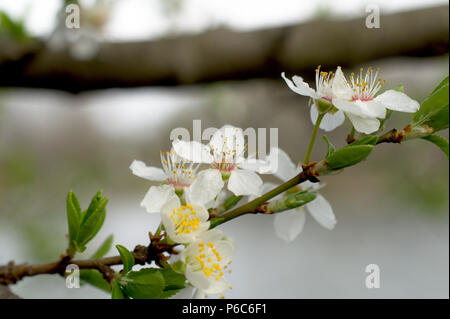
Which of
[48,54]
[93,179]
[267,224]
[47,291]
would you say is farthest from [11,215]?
[267,224]

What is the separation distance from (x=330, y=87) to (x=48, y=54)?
690 mm

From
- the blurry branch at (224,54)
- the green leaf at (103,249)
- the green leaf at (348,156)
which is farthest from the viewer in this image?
the blurry branch at (224,54)

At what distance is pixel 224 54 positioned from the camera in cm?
82

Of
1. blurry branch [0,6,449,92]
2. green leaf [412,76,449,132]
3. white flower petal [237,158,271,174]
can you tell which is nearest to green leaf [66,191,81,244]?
white flower petal [237,158,271,174]

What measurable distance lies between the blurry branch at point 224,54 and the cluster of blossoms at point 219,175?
1.68ft

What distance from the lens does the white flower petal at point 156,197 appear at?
246 mm

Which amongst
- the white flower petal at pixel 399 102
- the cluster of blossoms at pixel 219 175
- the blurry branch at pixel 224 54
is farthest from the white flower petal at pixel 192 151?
the blurry branch at pixel 224 54

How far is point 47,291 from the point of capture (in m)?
0.90

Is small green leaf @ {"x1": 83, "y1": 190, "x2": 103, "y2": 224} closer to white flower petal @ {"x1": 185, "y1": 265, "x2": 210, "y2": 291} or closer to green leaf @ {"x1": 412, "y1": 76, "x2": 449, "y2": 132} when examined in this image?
white flower petal @ {"x1": 185, "y1": 265, "x2": 210, "y2": 291}

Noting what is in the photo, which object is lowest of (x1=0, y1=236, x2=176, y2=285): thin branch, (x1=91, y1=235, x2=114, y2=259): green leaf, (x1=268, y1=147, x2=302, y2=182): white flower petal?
(x1=0, y1=236, x2=176, y2=285): thin branch

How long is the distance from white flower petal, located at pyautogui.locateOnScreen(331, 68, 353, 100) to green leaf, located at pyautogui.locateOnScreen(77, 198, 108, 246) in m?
0.15

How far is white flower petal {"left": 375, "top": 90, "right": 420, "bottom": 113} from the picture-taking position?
25 cm

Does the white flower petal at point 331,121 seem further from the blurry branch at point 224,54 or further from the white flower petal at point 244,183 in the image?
the blurry branch at point 224,54
